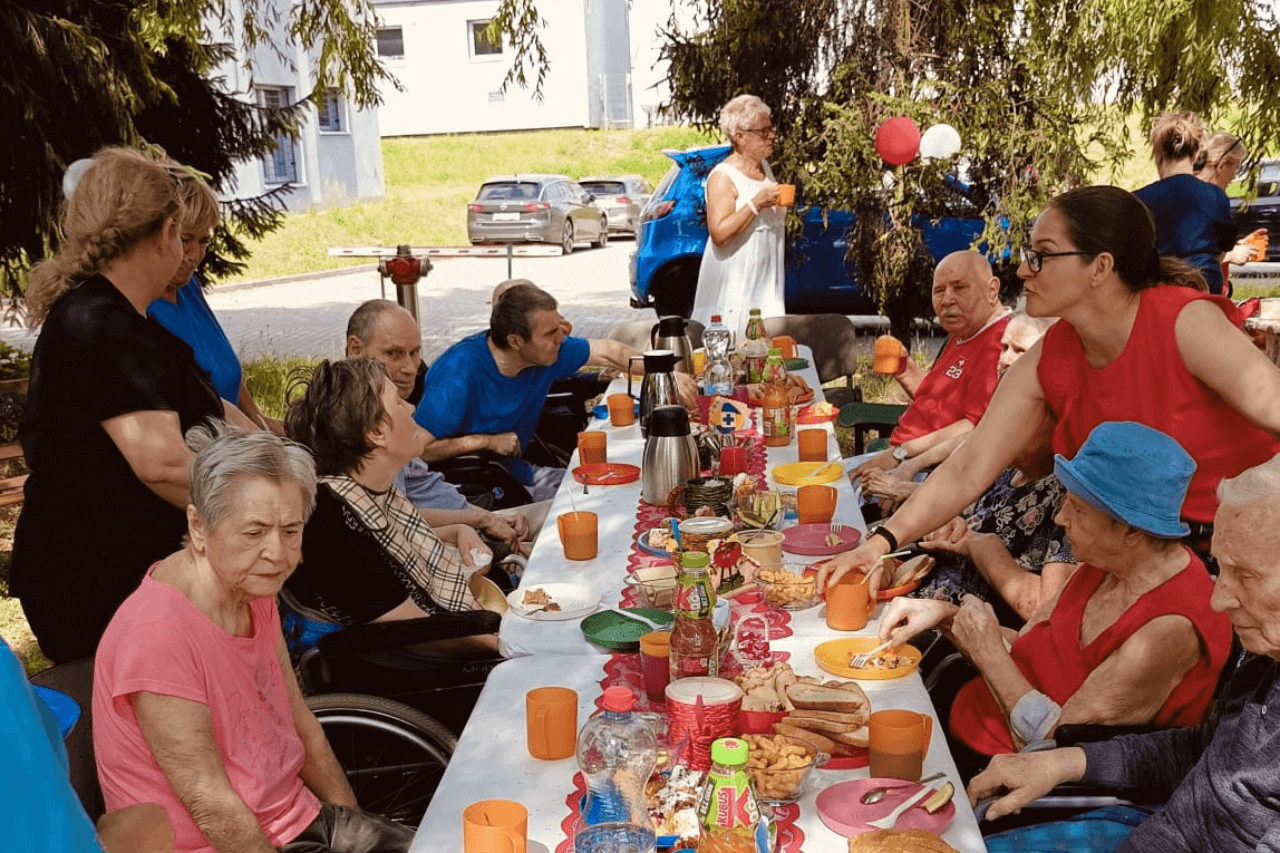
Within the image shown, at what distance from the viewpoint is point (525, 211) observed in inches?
758

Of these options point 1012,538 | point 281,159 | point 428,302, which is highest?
point 281,159

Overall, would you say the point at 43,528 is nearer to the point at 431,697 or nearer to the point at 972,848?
the point at 431,697

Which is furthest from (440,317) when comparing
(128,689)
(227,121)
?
(128,689)

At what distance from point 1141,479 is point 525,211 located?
1757cm

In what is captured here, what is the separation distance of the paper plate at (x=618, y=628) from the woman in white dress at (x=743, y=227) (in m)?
3.79

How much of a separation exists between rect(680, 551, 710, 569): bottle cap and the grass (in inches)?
703

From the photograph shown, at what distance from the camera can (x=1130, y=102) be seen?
24.0 ft

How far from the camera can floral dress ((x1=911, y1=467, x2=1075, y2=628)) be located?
3.19 meters

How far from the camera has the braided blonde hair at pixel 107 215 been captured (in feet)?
9.75

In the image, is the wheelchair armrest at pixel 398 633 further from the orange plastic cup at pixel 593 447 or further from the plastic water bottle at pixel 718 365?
the plastic water bottle at pixel 718 365

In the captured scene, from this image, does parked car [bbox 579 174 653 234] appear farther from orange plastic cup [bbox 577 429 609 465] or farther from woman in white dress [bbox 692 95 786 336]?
orange plastic cup [bbox 577 429 609 465]

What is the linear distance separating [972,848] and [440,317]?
1238cm

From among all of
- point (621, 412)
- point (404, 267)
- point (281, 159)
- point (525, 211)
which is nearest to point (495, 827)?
point (621, 412)

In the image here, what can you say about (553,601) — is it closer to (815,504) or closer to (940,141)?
(815,504)
